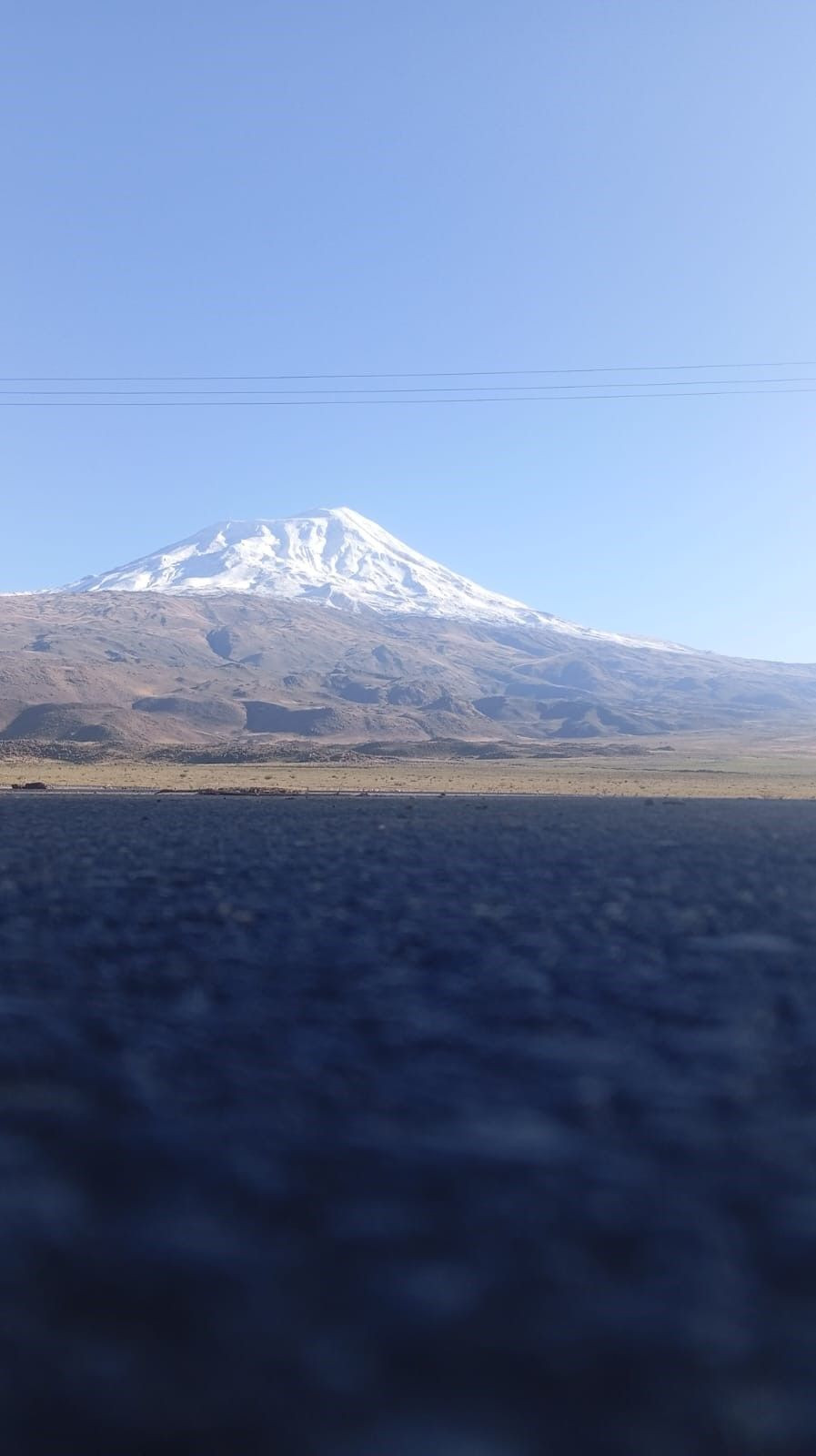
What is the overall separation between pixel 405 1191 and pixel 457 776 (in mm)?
105094

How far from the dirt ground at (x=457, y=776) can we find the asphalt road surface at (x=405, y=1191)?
71.8 m

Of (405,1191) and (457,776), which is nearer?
(405,1191)

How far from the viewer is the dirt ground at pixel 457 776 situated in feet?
327

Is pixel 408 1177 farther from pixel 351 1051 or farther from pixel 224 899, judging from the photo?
pixel 224 899

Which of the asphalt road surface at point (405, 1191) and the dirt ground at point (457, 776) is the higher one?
the dirt ground at point (457, 776)

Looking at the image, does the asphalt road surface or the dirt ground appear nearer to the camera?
the asphalt road surface

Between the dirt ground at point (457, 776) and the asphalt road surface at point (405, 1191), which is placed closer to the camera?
the asphalt road surface at point (405, 1191)

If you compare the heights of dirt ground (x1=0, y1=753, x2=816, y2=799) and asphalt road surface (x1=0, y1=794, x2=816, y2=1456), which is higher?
dirt ground (x1=0, y1=753, x2=816, y2=799)

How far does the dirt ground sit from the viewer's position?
99.8 m

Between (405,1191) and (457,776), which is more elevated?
(457,776)

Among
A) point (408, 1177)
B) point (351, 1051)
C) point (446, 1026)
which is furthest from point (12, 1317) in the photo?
point (446, 1026)

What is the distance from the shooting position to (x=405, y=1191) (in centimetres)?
1202

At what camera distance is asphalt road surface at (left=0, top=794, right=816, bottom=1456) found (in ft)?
27.3

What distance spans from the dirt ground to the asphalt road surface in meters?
71.8
